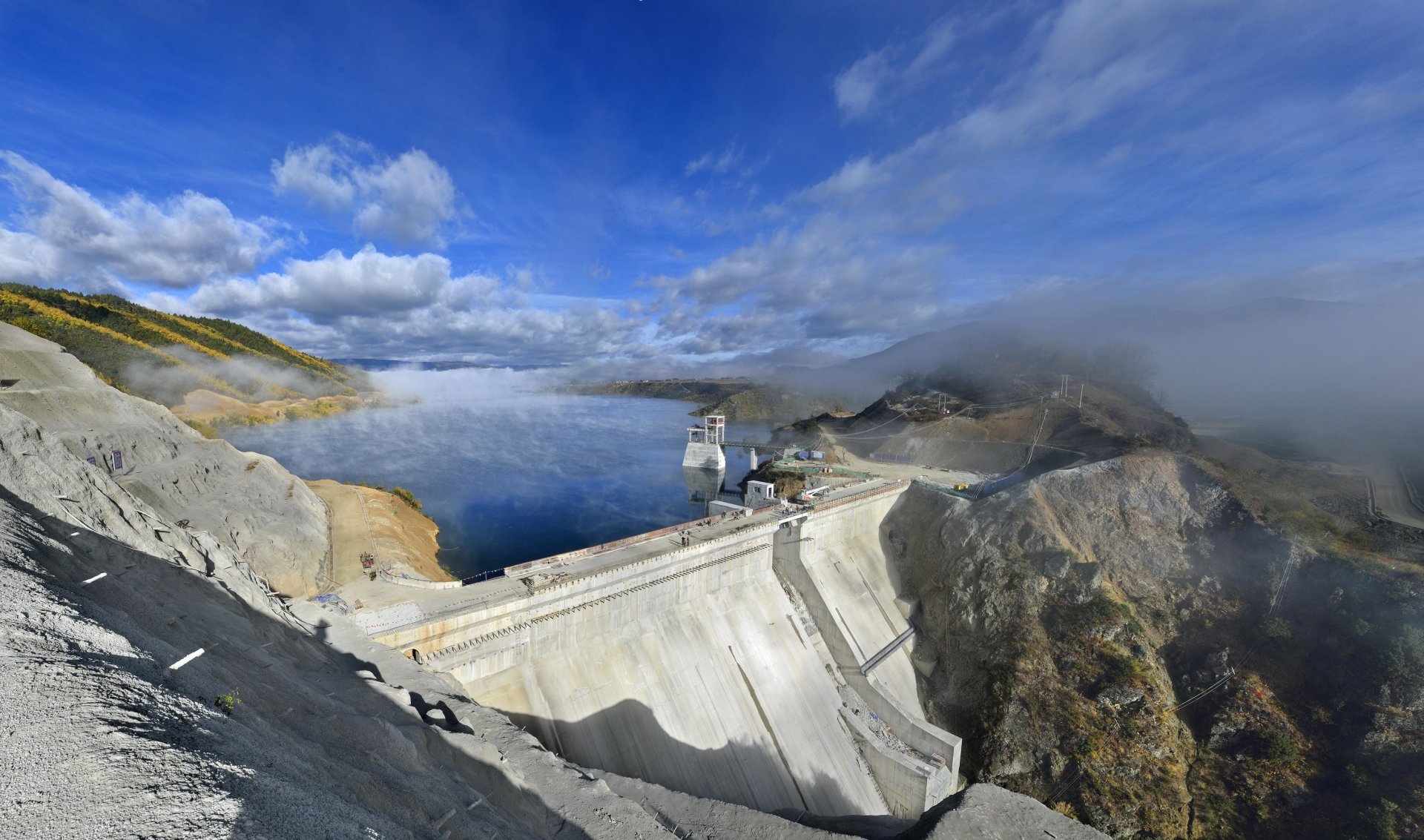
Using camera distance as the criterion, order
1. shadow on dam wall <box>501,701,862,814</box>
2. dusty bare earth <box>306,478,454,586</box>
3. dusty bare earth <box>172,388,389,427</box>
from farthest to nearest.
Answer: dusty bare earth <box>172,388,389,427</box> < dusty bare earth <box>306,478,454,586</box> < shadow on dam wall <box>501,701,862,814</box>

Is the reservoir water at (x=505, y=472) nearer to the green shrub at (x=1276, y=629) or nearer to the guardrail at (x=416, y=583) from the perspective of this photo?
the guardrail at (x=416, y=583)

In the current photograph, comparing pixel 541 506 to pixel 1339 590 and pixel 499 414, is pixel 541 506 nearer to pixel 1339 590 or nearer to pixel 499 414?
pixel 1339 590

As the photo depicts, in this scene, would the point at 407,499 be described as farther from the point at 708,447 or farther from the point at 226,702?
the point at 226,702

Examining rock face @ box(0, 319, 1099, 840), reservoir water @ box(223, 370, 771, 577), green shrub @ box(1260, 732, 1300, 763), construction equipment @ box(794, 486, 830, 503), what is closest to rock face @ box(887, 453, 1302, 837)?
green shrub @ box(1260, 732, 1300, 763)

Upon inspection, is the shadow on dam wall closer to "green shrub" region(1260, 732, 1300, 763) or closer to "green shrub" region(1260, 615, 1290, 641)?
"green shrub" region(1260, 732, 1300, 763)

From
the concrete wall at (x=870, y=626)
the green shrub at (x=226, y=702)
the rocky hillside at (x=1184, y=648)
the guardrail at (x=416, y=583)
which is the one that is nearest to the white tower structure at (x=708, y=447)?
the concrete wall at (x=870, y=626)

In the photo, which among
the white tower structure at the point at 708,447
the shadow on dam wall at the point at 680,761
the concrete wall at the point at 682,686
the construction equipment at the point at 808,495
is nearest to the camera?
the shadow on dam wall at the point at 680,761

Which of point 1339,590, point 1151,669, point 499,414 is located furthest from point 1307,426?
point 499,414
